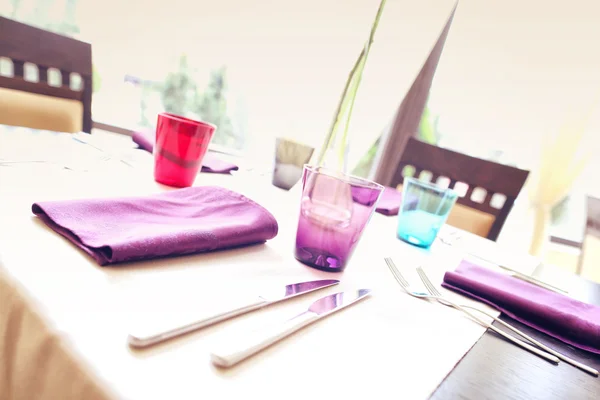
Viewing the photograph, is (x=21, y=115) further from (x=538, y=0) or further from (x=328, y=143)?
(x=538, y=0)

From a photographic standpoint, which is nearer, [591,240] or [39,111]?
[39,111]

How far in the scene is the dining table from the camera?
21 centimetres

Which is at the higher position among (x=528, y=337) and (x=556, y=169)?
(x=556, y=169)

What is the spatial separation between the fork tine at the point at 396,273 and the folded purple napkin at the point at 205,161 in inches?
16.8

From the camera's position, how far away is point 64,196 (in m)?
0.44

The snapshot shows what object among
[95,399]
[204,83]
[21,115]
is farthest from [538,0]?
[95,399]

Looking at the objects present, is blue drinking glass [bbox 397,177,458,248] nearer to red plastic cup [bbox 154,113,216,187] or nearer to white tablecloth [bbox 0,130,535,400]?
white tablecloth [bbox 0,130,535,400]

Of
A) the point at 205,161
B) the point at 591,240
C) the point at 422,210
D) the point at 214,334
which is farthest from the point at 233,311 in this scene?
the point at 591,240

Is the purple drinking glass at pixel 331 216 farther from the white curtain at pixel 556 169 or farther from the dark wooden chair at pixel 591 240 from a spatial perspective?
the white curtain at pixel 556 169

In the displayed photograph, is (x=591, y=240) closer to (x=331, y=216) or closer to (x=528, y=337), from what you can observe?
(x=528, y=337)

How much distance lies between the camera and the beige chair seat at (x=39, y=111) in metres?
0.95

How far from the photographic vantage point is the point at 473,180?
1243 mm

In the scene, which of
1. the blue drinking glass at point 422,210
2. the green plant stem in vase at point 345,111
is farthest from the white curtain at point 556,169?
the blue drinking glass at point 422,210

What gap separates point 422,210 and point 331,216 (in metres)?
0.29
